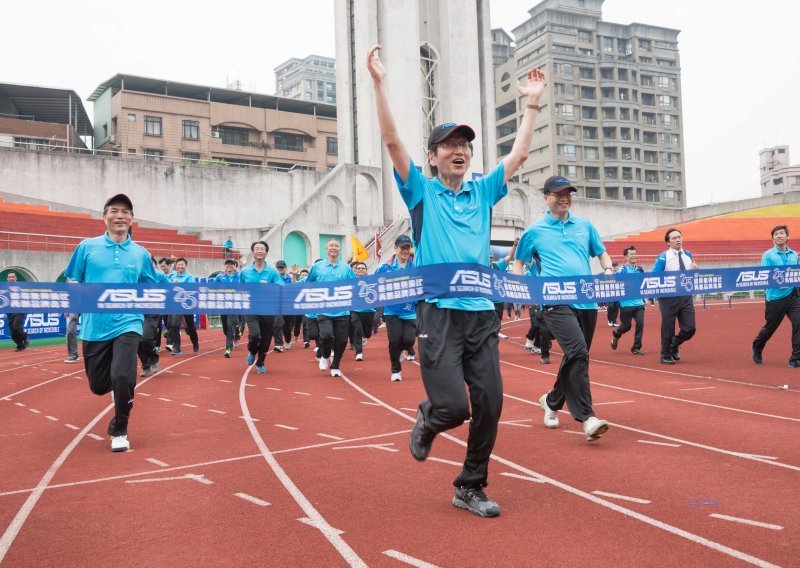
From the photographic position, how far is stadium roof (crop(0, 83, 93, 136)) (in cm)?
5200

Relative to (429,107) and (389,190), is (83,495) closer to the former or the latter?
(389,190)

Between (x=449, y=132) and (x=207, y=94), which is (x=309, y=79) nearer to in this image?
(x=207, y=94)

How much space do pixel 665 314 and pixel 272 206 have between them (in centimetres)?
3158

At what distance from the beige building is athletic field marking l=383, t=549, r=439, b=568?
5211 cm

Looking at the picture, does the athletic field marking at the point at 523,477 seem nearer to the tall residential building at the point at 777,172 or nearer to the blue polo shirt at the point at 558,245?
the blue polo shirt at the point at 558,245

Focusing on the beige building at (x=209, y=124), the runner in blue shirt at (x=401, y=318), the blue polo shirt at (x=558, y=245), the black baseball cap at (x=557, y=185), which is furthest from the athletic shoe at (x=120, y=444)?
the beige building at (x=209, y=124)

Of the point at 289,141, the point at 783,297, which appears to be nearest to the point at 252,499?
the point at 783,297

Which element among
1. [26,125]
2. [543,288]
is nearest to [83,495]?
[543,288]

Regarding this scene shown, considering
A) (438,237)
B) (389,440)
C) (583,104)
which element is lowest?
(389,440)

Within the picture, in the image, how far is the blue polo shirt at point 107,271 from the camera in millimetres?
6559

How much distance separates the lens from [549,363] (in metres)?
13.6

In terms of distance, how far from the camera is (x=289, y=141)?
2457 inches

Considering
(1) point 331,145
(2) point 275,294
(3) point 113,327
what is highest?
(1) point 331,145

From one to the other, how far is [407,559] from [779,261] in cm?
1005
